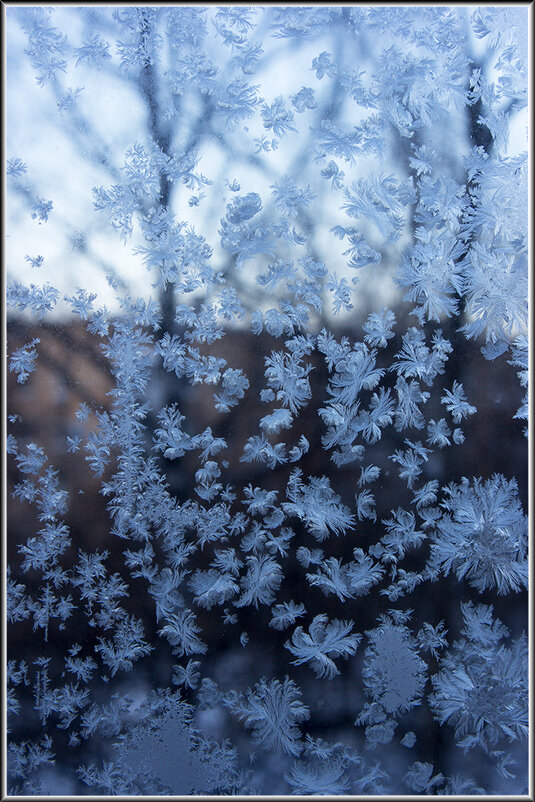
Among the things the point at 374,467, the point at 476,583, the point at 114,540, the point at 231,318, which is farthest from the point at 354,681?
the point at 231,318

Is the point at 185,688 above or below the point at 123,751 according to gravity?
above

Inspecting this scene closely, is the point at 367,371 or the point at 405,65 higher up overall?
the point at 405,65

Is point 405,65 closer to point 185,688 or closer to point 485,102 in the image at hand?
point 485,102

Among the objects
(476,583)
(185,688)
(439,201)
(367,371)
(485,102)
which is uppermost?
(485,102)

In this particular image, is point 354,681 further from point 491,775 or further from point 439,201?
point 439,201

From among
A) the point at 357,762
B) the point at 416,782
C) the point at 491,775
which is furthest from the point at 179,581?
the point at 491,775

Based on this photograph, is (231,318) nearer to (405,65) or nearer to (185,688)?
(405,65)

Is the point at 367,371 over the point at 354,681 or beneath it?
over

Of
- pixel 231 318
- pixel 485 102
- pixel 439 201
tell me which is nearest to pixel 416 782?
pixel 231 318

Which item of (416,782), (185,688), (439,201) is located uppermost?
(439,201)
